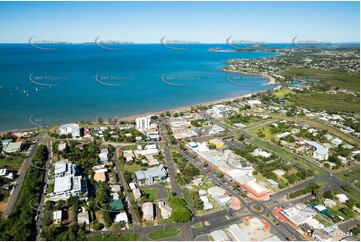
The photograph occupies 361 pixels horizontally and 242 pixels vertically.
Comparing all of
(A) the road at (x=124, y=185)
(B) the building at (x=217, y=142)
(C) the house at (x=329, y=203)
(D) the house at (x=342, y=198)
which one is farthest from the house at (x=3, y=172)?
(D) the house at (x=342, y=198)

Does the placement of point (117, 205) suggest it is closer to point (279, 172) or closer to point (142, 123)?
point (279, 172)

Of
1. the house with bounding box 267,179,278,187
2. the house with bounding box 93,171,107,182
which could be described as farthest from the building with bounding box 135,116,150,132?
the house with bounding box 267,179,278,187

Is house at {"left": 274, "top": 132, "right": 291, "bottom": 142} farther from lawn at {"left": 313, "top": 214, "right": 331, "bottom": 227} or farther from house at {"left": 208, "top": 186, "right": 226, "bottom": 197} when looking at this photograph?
house at {"left": 208, "top": 186, "right": 226, "bottom": 197}

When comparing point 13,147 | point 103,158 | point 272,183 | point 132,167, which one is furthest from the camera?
point 13,147

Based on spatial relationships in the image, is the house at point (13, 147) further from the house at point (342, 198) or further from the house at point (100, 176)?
the house at point (342, 198)

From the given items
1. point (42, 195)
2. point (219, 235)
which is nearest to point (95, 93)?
point (42, 195)

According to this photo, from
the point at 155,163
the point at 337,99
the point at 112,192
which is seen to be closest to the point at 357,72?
the point at 337,99
